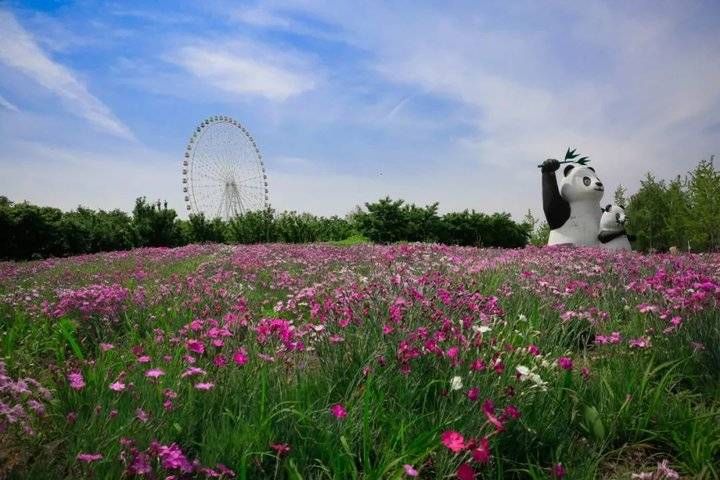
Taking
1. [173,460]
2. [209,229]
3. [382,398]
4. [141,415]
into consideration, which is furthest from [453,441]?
[209,229]

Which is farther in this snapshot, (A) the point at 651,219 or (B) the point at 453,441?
(A) the point at 651,219

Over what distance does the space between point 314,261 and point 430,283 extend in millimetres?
5445

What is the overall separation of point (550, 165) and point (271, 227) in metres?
16.2

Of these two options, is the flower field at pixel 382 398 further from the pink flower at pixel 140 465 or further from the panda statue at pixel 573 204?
the panda statue at pixel 573 204

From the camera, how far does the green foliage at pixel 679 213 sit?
90.4ft

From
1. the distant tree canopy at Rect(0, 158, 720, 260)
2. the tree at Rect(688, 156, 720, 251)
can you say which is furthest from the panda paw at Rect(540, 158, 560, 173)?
the tree at Rect(688, 156, 720, 251)

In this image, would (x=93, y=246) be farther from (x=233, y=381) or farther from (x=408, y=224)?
(x=233, y=381)

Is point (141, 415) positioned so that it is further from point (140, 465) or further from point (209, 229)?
point (209, 229)

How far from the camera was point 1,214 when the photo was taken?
2166 centimetres

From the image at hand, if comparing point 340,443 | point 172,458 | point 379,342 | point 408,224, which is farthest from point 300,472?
point 408,224

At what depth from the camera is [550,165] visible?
59.5 feet

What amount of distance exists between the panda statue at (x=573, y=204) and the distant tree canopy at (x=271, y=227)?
6158mm

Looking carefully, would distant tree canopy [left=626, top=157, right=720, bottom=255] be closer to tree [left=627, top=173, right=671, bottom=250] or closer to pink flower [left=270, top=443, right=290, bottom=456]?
tree [left=627, top=173, right=671, bottom=250]

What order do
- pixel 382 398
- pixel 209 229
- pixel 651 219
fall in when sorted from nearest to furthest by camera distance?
pixel 382 398 → pixel 209 229 → pixel 651 219
